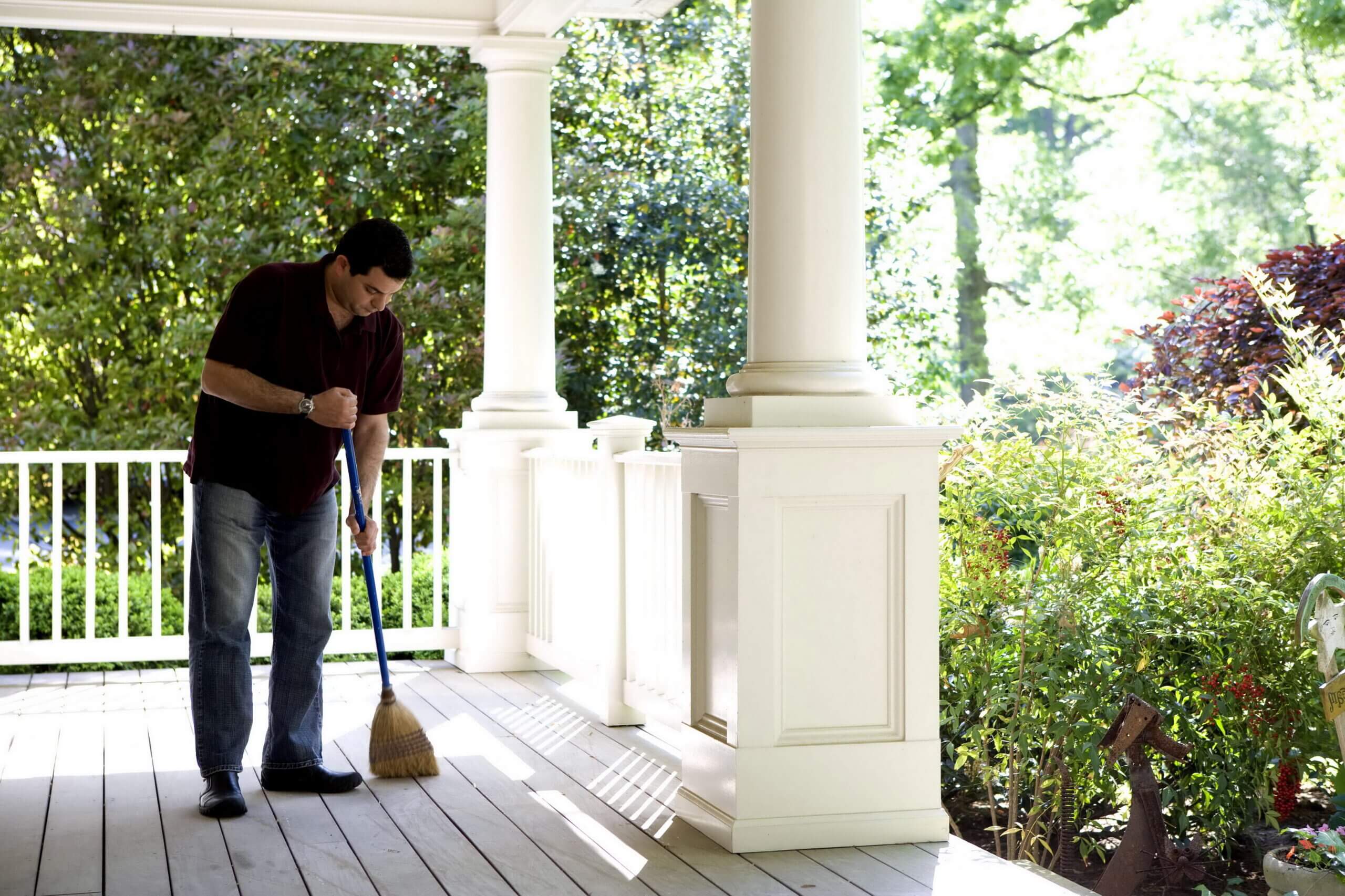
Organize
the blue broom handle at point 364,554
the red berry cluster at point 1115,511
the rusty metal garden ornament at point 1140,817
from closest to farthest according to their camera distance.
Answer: the rusty metal garden ornament at point 1140,817, the blue broom handle at point 364,554, the red berry cluster at point 1115,511

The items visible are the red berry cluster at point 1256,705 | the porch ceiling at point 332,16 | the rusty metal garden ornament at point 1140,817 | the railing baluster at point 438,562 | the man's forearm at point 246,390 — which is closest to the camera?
the man's forearm at point 246,390

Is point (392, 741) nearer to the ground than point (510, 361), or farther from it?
nearer to the ground

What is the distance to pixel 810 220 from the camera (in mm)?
3375

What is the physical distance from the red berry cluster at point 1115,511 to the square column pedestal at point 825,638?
1.01 meters

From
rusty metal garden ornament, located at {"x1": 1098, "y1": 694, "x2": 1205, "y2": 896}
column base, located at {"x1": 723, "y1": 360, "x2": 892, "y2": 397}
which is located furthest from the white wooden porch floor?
column base, located at {"x1": 723, "y1": 360, "x2": 892, "y2": 397}

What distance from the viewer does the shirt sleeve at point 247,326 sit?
3512 millimetres

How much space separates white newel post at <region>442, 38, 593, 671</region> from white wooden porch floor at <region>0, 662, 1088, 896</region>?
106cm

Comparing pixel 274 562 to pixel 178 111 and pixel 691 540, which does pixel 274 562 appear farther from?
pixel 178 111

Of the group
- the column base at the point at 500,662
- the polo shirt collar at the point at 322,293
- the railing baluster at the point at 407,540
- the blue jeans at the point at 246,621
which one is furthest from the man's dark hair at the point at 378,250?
the column base at the point at 500,662

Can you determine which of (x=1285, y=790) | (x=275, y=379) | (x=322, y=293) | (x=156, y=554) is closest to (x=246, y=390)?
(x=275, y=379)

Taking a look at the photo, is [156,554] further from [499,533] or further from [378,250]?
[378,250]

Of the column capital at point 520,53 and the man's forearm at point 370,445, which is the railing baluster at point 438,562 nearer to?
the column capital at point 520,53

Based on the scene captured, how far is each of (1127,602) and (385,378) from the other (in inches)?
85.7

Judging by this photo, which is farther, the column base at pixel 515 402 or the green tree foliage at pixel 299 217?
the green tree foliage at pixel 299 217
